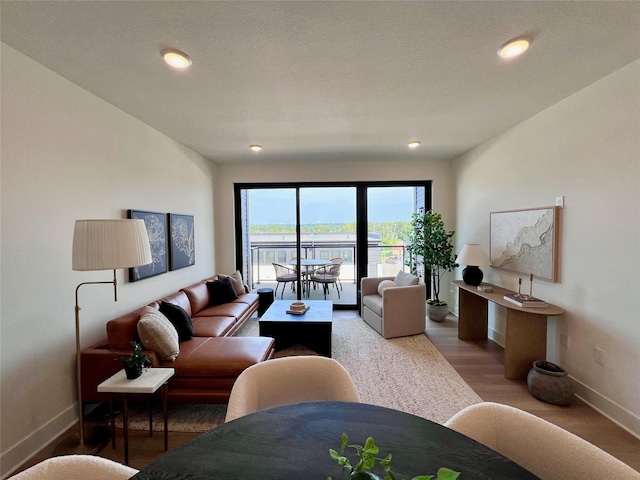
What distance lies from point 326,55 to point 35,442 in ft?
10.5

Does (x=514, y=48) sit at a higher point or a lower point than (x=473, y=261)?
higher

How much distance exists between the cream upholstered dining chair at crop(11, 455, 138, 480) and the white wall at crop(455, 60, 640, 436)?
10.1 ft

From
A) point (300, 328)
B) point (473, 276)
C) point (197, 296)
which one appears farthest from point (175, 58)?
point (473, 276)

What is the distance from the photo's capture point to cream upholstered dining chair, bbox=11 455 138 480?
2.78ft

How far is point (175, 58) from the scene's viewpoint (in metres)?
1.81

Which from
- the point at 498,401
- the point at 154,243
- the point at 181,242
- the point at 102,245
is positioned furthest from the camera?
the point at 181,242

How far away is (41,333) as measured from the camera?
190 cm

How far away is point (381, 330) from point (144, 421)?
108 inches

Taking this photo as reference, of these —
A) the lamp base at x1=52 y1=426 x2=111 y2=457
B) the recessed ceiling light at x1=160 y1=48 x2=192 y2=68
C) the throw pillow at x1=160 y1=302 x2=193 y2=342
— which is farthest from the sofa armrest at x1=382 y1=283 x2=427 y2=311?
the recessed ceiling light at x1=160 y1=48 x2=192 y2=68

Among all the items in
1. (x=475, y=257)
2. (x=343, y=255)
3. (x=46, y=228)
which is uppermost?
(x=46, y=228)

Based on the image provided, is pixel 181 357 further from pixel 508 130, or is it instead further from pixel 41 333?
pixel 508 130

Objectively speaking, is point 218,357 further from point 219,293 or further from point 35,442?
point 219,293

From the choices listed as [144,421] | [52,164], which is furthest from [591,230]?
[52,164]

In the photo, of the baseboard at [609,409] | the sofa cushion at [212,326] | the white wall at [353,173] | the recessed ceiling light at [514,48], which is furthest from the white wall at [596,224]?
the sofa cushion at [212,326]
